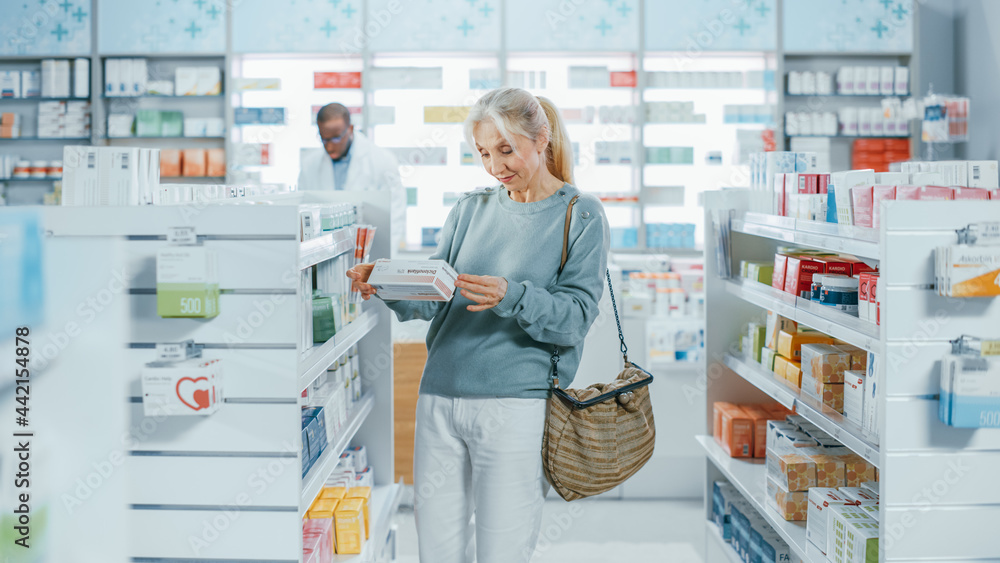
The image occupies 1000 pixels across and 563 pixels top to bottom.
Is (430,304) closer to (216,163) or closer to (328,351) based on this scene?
(328,351)

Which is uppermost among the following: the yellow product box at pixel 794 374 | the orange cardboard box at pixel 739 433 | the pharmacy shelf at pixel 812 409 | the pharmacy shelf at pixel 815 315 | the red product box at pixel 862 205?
the red product box at pixel 862 205

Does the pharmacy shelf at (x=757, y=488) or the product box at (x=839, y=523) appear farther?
the pharmacy shelf at (x=757, y=488)

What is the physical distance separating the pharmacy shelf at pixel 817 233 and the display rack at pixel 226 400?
1409mm

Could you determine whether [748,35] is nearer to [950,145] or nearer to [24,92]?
[950,145]

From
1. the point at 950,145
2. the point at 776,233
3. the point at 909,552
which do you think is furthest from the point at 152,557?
the point at 950,145

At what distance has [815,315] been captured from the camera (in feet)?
8.13

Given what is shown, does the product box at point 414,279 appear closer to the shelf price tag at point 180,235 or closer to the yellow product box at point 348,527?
the shelf price tag at point 180,235

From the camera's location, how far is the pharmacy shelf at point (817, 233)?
213cm

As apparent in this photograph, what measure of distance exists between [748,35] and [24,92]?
19.2ft

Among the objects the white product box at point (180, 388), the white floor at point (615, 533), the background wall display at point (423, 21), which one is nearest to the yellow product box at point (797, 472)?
the white floor at point (615, 533)

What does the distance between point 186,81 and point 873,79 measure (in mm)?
5526

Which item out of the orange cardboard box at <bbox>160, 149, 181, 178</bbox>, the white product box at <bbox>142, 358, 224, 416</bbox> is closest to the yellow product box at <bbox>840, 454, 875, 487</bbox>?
the white product box at <bbox>142, 358, 224, 416</bbox>

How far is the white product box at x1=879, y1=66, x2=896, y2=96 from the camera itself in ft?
22.0

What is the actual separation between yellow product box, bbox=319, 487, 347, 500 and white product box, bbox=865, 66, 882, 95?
5.74 m
